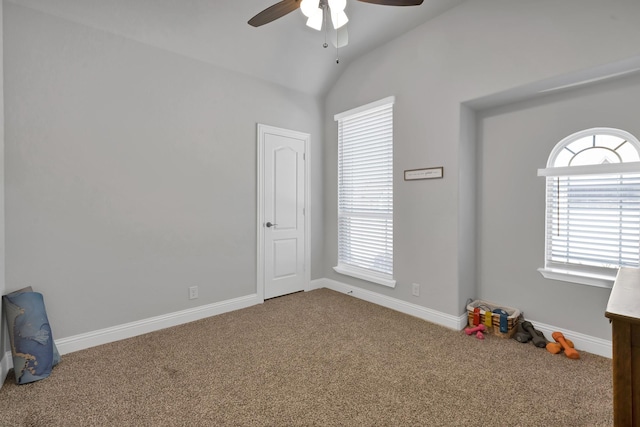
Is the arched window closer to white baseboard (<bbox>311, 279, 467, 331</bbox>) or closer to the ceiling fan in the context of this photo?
white baseboard (<bbox>311, 279, 467, 331</bbox>)

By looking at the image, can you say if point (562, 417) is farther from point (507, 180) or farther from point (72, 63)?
point (72, 63)

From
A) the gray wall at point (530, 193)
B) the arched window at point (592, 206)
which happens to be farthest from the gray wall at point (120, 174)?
the arched window at point (592, 206)

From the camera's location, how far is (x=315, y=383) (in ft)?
6.81

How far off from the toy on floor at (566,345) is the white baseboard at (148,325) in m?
2.97

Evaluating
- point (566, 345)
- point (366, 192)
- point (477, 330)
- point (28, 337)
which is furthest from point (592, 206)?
point (28, 337)

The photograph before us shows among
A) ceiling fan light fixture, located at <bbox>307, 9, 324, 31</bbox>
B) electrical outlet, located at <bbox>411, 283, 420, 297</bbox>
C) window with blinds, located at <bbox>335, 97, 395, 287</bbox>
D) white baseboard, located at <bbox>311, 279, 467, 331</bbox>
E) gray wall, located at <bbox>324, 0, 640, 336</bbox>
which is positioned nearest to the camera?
ceiling fan light fixture, located at <bbox>307, 9, 324, 31</bbox>

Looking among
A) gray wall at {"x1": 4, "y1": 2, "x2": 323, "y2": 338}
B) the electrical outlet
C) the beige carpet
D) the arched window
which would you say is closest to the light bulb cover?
gray wall at {"x1": 4, "y1": 2, "x2": 323, "y2": 338}

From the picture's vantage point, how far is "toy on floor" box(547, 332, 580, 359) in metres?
2.36

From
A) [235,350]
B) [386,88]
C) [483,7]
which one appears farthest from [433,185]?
[235,350]

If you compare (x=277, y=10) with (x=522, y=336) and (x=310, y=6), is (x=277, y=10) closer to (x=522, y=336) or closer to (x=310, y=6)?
(x=310, y=6)

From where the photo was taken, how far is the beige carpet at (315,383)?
1.75 m

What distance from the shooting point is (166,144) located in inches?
118

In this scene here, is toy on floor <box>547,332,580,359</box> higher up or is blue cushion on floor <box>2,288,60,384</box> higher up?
blue cushion on floor <box>2,288,60,384</box>

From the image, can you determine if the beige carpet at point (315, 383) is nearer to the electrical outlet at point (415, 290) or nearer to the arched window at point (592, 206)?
the electrical outlet at point (415, 290)
